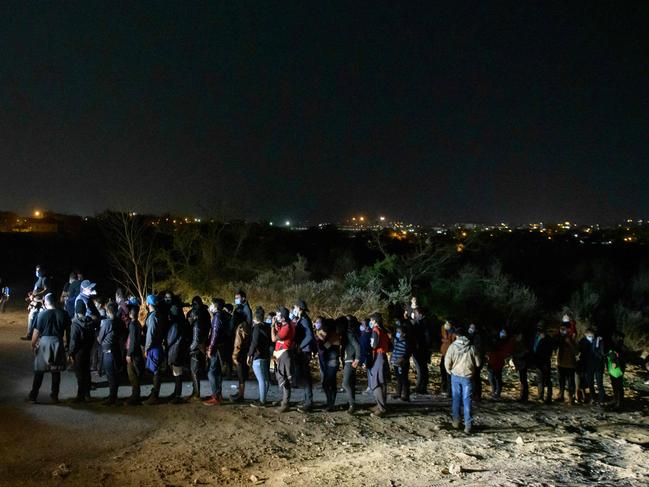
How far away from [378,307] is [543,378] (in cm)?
792

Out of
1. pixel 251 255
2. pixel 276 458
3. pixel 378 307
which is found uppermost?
pixel 251 255

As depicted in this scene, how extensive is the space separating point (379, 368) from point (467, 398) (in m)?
1.52

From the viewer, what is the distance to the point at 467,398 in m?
8.97

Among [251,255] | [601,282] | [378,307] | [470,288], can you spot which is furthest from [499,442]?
[601,282]

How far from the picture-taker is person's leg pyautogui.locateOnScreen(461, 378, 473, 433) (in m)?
8.92

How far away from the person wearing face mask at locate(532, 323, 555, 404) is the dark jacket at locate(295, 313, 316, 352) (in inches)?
201

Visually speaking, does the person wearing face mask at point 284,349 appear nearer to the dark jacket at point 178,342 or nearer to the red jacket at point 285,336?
the red jacket at point 285,336

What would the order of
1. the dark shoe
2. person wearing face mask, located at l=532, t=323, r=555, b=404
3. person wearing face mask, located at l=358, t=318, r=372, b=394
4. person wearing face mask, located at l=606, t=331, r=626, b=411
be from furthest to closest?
person wearing face mask, located at l=532, t=323, r=555, b=404
person wearing face mask, located at l=606, t=331, r=626, b=411
the dark shoe
person wearing face mask, located at l=358, t=318, r=372, b=394

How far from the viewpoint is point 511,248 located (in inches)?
2084

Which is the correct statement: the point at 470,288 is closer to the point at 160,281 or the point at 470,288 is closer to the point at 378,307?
the point at 378,307

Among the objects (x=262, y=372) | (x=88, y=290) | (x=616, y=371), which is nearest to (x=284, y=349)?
(x=262, y=372)

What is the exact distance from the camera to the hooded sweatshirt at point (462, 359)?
885 cm

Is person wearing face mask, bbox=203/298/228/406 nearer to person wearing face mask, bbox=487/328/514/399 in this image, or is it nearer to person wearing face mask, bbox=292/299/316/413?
person wearing face mask, bbox=292/299/316/413

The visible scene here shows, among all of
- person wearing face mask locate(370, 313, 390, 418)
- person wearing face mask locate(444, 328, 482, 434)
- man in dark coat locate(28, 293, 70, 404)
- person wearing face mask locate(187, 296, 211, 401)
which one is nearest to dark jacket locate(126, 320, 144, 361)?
person wearing face mask locate(187, 296, 211, 401)
